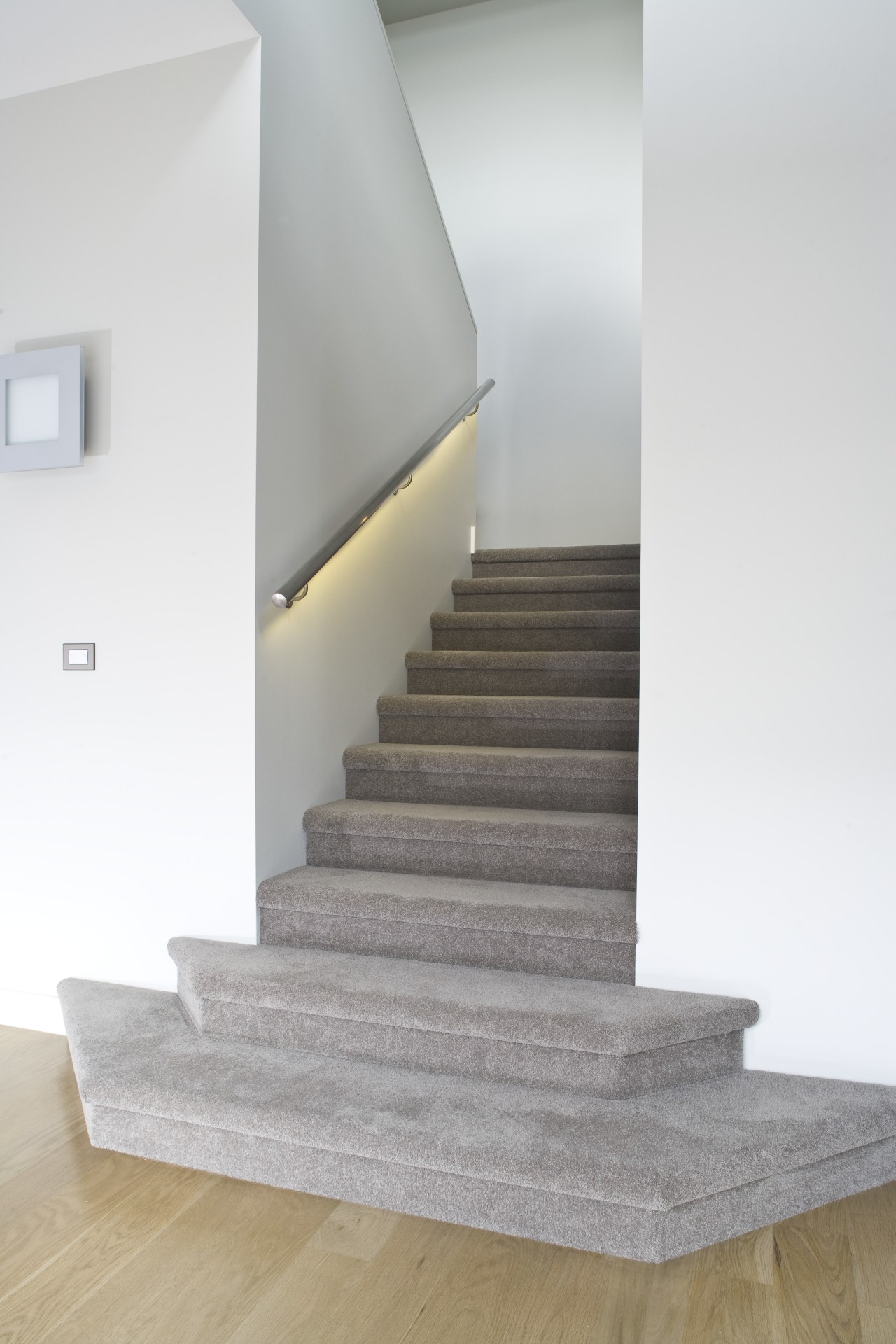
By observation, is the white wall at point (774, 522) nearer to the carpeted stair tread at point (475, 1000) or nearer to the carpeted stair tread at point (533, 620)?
the carpeted stair tread at point (475, 1000)

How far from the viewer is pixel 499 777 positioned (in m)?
2.76

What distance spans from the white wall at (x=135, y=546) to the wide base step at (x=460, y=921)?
171 mm

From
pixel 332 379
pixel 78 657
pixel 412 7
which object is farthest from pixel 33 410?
pixel 412 7

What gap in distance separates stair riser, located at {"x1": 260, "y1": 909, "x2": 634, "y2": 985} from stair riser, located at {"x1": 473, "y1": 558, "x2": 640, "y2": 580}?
7.26 feet

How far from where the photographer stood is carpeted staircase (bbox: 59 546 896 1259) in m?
1.62

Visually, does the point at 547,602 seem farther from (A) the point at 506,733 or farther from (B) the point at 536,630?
(A) the point at 506,733

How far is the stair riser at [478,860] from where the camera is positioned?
7.79ft

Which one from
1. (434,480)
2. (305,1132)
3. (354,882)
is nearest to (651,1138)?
(305,1132)

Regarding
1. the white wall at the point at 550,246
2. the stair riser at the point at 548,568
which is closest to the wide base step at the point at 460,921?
the stair riser at the point at 548,568

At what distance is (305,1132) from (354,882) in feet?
2.46

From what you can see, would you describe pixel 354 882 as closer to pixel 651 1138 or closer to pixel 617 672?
pixel 651 1138

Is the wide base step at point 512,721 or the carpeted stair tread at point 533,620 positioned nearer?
the wide base step at point 512,721

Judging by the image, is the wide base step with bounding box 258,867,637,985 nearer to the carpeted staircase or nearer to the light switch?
the carpeted staircase

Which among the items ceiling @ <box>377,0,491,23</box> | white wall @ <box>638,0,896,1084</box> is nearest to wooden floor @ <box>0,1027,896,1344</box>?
white wall @ <box>638,0,896,1084</box>
